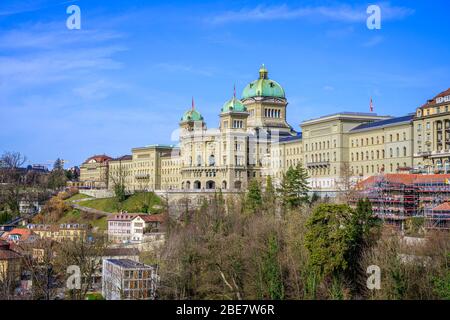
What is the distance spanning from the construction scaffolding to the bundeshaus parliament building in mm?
8903

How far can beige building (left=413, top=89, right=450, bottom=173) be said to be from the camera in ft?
225

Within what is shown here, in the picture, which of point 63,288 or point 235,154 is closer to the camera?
point 63,288

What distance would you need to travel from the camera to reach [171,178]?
426 ft

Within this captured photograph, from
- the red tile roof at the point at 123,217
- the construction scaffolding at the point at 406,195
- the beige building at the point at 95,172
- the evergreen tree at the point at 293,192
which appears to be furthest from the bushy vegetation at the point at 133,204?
the construction scaffolding at the point at 406,195

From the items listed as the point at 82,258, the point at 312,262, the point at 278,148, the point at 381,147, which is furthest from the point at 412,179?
the point at 278,148

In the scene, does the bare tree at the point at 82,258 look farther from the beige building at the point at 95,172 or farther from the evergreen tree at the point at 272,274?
the beige building at the point at 95,172

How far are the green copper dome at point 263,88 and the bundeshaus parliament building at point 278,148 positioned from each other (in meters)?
0.19

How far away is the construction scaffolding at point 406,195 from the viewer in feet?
183

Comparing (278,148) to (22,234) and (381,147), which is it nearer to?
(381,147)

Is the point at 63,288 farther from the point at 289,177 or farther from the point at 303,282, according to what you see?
the point at 289,177

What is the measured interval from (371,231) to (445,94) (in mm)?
29210
